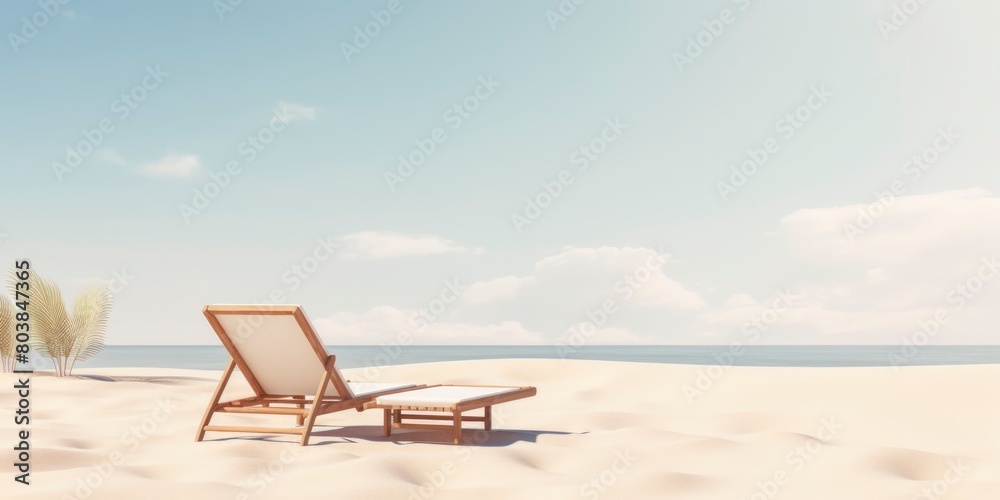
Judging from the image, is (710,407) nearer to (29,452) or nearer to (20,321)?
(29,452)

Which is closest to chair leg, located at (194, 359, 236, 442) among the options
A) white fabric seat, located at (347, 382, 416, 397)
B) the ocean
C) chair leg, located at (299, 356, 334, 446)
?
chair leg, located at (299, 356, 334, 446)

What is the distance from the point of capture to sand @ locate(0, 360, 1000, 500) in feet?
14.0

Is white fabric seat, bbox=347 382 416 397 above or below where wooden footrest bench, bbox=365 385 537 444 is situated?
above

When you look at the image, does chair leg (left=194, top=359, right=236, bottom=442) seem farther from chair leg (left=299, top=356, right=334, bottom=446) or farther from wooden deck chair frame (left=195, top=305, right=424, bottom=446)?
chair leg (left=299, top=356, right=334, bottom=446)

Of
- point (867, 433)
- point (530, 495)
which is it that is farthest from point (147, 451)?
point (867, 433)

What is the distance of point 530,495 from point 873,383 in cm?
686

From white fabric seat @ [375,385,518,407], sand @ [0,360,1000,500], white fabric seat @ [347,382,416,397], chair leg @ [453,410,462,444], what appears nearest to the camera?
→ sand @ [0,360,1000,500]

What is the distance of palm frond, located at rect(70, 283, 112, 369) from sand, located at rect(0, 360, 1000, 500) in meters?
1.46

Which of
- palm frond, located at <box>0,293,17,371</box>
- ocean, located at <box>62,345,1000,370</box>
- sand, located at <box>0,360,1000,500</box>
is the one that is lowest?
sand, located at <box>0,360,1000,500</box>

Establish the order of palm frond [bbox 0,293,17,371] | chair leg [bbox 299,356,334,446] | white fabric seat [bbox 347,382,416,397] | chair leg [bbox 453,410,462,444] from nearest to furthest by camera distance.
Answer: chair leg [bbox 299,356,334,446]
chair leg [bbox 453,410,462,444]
white fabric seat [bbox 347,382,416,397]
palm frond [bbox 0,293,17,371]

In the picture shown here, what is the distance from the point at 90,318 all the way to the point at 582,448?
842cm

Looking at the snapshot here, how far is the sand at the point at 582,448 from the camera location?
4.25 metres

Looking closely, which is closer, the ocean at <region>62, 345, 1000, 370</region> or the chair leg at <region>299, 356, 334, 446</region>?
the chair leg at <region>299, 356, 334, 446</region>

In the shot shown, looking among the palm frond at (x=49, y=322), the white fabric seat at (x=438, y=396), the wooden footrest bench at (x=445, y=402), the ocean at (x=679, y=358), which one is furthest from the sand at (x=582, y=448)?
the ocean at (x=679, y=358)
